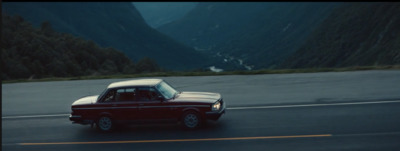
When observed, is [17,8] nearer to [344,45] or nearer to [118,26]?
[118,26]

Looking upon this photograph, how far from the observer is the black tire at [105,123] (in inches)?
496

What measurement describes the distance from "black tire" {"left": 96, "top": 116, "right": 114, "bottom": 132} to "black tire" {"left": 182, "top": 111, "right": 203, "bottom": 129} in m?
2.06

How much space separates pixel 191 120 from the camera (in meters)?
12.2

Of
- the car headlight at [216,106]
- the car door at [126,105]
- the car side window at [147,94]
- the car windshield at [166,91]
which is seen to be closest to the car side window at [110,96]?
the car door at [126,105]

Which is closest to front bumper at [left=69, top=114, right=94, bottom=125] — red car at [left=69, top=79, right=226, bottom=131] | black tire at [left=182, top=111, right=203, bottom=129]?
red car at [left=69, top=79, right=226, bottom=131]

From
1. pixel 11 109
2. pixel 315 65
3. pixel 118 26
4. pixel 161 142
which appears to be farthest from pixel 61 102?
pixel 118 26

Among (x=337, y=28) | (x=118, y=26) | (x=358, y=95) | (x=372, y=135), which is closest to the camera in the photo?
(x=372, y=135)

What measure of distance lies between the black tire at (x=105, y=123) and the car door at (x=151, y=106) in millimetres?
920

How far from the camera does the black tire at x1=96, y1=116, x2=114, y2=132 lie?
41.3ft

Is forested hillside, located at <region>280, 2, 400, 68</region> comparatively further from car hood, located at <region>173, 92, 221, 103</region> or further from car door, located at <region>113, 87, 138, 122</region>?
car door, located at <region>113, 87, 138, 122</region>

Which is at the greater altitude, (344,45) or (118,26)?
(118,26)

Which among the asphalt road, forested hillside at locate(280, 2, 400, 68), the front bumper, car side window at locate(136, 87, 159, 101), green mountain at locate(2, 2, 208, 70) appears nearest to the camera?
the asphalt road

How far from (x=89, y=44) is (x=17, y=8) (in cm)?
8912

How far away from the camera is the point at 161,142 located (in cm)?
1137
